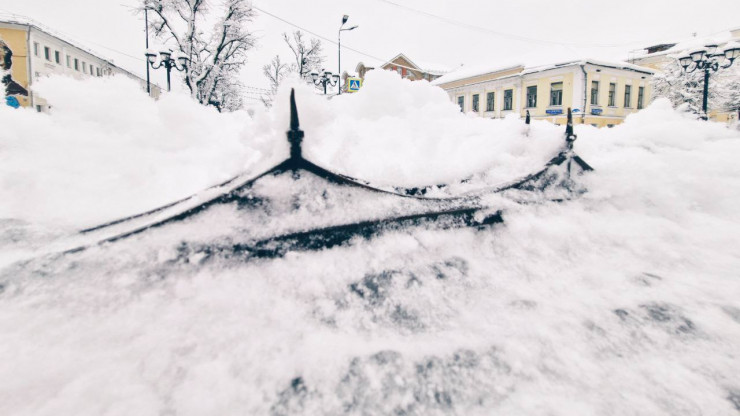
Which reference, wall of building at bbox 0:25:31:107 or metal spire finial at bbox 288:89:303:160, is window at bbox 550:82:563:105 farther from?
wall of building at bbox 0:25:31:107

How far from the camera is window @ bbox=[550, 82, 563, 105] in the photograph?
2212 cm

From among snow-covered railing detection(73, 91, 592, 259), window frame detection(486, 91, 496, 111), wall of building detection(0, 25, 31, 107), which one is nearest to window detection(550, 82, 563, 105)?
window frame detection(486, 91, 496, 111)

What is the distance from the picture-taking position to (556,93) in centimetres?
2241

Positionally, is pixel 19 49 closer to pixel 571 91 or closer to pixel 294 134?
pixel 294 134

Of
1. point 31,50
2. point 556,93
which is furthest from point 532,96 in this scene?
point 31,50

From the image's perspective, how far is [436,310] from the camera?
115 cm

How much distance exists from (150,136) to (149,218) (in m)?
0.53

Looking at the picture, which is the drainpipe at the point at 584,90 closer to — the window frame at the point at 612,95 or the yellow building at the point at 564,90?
the yellow building at the point at 564,90

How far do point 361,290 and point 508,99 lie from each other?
26580 mm

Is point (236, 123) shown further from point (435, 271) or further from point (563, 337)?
point (563, 337)

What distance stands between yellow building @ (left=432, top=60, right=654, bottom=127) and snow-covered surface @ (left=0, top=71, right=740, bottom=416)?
21915mm

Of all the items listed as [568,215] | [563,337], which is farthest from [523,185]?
[563,337]

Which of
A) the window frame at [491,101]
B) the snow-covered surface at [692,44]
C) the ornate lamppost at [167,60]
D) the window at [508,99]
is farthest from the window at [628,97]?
the ornate lamppost at [167,60]

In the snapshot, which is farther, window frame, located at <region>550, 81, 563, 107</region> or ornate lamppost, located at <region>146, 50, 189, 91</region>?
window frame, located at <region>550, 81, 563, 107</region>
